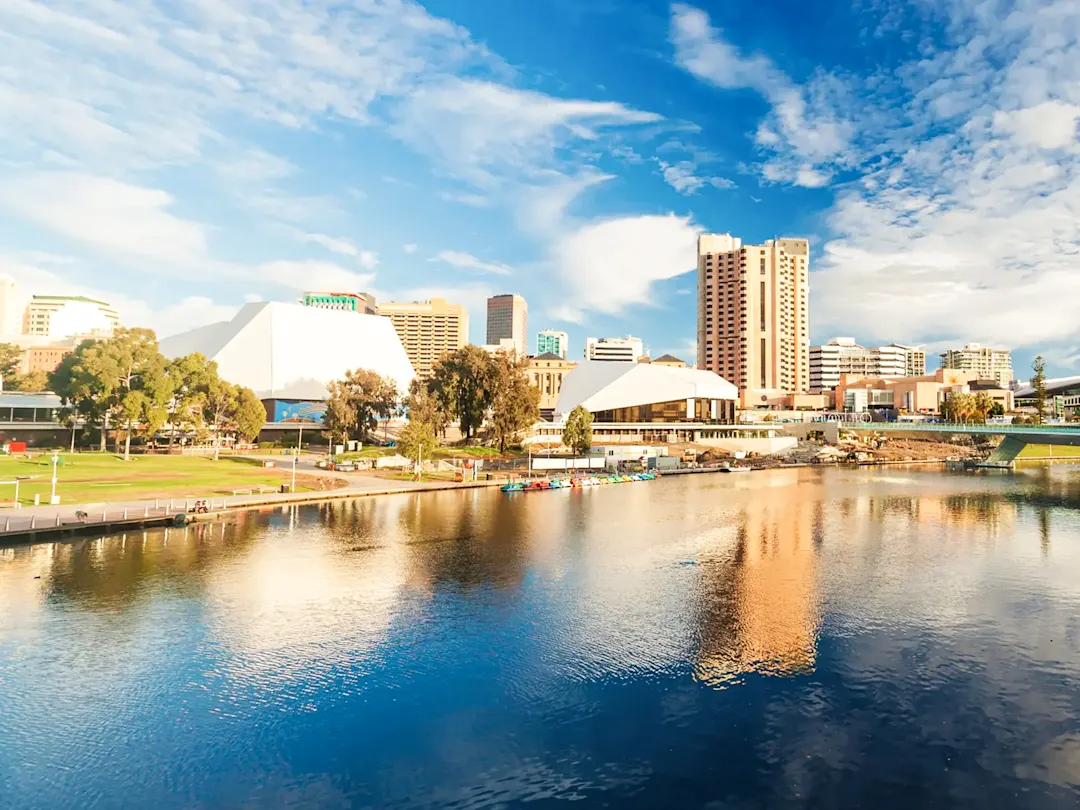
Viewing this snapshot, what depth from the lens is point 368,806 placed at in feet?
51.5

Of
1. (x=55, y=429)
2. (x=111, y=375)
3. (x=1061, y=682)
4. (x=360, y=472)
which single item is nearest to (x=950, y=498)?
(x=1061, y=682)

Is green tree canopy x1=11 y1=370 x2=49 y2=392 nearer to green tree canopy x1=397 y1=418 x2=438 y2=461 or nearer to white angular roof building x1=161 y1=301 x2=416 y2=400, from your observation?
white angular roof building x1=161 y1=301 x2=416 y2=400

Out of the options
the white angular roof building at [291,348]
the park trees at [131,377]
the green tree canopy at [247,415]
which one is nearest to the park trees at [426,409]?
the white angular roof building at [291,348]

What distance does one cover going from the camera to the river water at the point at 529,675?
16.8 m

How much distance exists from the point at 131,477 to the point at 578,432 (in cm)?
6324

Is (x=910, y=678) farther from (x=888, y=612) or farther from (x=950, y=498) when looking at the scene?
(x=950, y=498)

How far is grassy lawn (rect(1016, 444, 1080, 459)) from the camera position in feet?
464

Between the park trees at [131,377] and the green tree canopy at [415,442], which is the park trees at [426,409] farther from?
the park trees at [131,377]

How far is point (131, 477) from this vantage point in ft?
209

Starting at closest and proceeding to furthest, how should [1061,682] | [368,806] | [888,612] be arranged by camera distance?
[368,806] < [1061,682] < [888,612]

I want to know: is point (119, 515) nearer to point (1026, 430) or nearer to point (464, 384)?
point (464, 384)

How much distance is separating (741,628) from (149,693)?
22.5 metres

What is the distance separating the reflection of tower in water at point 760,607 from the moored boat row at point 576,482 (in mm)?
31555

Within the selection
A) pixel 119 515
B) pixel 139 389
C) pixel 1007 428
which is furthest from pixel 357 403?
pixel 1007 428
